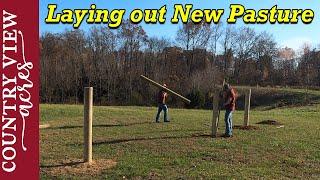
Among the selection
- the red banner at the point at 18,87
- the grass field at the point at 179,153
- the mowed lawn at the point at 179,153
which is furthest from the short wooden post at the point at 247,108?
the red banner at the point at 18,87

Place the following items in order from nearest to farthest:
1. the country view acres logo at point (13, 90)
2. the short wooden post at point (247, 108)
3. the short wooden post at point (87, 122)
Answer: the country view acres logo at point (13, 90), the short wooden post at point (87, 122), the short wooden post at point (247, 108)

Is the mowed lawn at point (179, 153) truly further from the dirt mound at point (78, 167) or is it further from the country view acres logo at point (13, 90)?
the country view acres logo at point (13, 90)

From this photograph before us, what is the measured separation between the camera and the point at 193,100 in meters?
50.4

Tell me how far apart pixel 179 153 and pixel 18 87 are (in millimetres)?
6323

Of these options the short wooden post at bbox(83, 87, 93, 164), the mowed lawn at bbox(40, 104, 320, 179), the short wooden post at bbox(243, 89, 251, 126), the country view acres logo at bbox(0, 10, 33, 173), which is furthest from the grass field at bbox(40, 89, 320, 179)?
the country view acres logo at bbox(0, 10, 33, 173)

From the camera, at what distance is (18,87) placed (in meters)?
6.95

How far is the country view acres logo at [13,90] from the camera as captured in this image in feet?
22.6

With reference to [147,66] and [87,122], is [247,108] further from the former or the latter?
[147,66]

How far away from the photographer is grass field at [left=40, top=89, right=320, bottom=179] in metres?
10.4

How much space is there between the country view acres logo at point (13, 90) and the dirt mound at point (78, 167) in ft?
10.9

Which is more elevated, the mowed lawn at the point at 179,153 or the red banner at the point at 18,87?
the red banner at the point at 18,87

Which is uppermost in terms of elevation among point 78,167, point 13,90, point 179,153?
point 13,90

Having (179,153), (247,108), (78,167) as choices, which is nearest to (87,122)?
(78,167)

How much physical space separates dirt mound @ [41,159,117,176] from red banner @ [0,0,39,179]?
3.16 m
